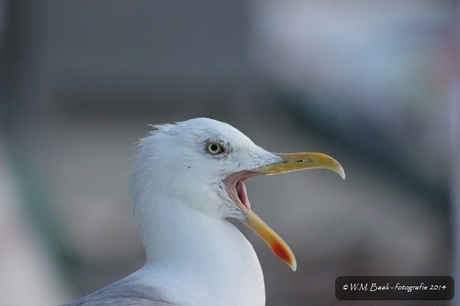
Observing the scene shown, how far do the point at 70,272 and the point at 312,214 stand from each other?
1.98ft

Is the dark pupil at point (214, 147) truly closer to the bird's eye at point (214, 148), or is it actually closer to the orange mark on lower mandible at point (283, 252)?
the bird's eye at point (214, 148)

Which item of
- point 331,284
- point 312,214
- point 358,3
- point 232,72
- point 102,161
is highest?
point 358,3

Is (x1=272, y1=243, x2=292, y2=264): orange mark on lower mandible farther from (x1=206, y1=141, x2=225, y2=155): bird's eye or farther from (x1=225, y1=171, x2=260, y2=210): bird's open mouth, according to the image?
(x1=206, y1=141, x2=225, y2=155): bird's eye

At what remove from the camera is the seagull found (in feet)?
5.76

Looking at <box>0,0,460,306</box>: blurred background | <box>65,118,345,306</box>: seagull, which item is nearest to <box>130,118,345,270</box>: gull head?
→ <box>65,118,345,306</box>: seagull

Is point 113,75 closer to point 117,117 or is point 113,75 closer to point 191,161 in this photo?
point 117,117

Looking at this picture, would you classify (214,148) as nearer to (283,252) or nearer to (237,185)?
(237,185)

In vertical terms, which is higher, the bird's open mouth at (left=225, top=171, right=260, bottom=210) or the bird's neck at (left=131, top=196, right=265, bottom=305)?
the bird's open mouth at (left=225, top=171, right=260, bottom=210)

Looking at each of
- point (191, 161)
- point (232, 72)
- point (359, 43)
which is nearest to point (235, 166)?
point (191, 161)

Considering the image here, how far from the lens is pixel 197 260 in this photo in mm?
1761

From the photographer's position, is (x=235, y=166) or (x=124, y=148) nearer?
(x=235, y=166)

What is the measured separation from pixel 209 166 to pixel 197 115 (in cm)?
47

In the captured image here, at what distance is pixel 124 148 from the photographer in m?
2.25

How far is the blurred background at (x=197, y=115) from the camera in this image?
2236 mm
